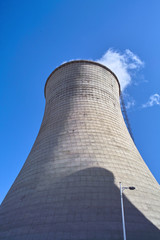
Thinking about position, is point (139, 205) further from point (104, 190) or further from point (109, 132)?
point (109, 132)

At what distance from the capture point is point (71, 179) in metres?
11.0

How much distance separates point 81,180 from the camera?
35.6 ft

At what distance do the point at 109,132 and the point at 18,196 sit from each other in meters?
6.96

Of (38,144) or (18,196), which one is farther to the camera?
(38,144)

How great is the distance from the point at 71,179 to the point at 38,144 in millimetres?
4558

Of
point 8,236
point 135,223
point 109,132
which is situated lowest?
point 8,236

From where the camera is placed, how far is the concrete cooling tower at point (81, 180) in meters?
9.05

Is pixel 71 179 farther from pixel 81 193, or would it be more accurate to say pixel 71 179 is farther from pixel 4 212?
pixel 4 212

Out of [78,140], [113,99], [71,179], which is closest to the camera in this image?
[71,179]

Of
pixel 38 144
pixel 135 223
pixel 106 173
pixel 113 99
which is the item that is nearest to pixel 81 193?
pixel 106 173

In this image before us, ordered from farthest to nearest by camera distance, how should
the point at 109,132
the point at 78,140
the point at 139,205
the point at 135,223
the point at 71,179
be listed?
the point at 109,132 → the point at 78,140 → the point at 71,179 → the point at 139,205 → the point at 135,223

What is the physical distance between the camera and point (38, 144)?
14523 millimetres

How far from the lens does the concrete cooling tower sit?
29.7 feet

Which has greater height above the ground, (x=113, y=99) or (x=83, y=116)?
(x=113, y=99)
